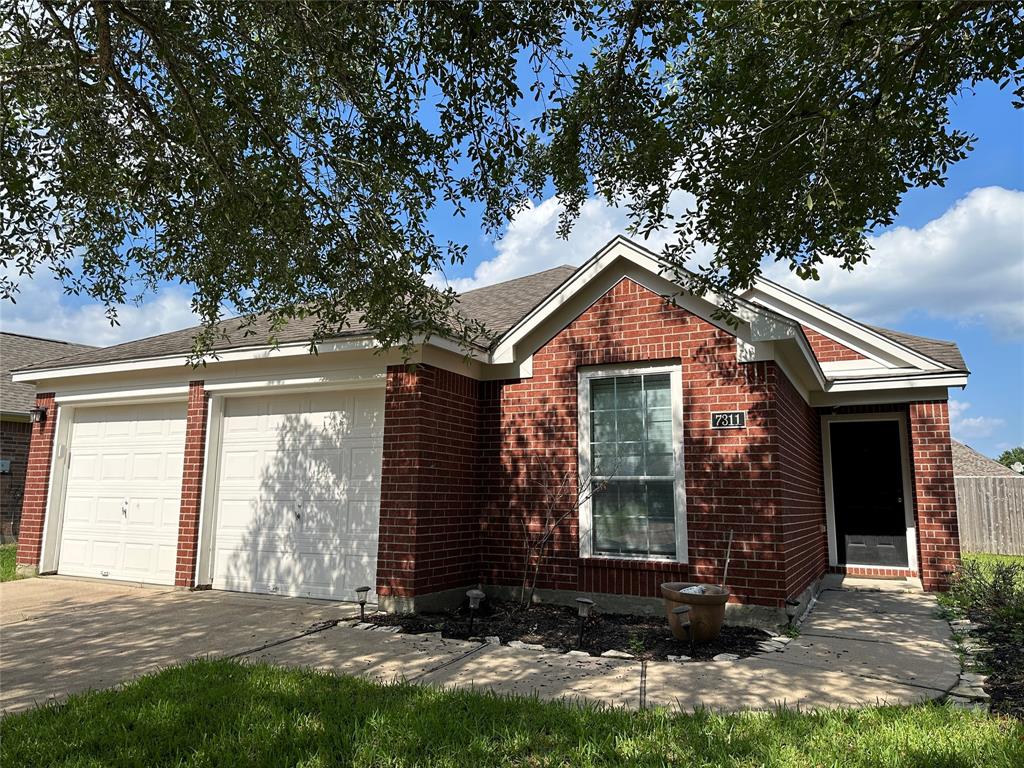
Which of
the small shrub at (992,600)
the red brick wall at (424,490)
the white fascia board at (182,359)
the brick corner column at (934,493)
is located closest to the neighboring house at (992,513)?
the brick corner column at (934,493)

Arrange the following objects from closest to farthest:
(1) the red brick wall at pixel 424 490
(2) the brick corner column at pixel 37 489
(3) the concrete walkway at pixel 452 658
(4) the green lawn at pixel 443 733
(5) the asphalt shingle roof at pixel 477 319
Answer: (4) the green lawn at pixel 443 733
(3) the concrete walkway at pixel 452 658
(1) the red brick wall at pixel 424 490
(5) the asphalt shingle roof at pixel 477 319
(2) the brick corner column at pixel 37 489

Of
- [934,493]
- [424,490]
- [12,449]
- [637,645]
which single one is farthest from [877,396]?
A: [12,449]

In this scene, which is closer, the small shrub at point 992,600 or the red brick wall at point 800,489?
the small shrub at point 992,600

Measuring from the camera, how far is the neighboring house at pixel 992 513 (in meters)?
16.6

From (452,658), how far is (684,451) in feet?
11.8

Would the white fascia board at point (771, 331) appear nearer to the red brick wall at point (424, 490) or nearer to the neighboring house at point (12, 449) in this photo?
the red brick wall at point (424, 490)

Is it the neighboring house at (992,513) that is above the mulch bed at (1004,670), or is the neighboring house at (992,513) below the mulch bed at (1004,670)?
above

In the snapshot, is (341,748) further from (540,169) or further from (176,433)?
(176,433)

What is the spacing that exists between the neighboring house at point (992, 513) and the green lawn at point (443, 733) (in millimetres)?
15703

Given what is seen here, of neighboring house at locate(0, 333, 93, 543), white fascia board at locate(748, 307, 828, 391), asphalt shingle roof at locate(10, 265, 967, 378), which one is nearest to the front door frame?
asphalt shingle roof at locate(10, 265, 967, 378)

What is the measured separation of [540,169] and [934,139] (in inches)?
149

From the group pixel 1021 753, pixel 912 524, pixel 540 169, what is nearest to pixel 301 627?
pixel 540 169

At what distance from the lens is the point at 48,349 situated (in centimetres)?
2220

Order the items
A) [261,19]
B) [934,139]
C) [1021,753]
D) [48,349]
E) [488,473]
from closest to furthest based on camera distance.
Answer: [1021,753] < [261,19] < [934,139] < [488,473] < [48,349]
